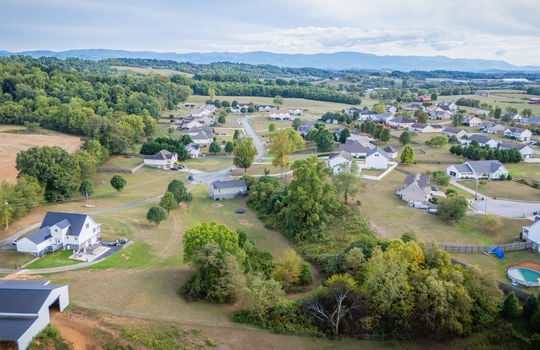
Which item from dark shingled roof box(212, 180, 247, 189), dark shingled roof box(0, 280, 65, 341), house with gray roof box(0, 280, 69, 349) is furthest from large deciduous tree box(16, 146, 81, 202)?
dark shingled roof box(0, 280, 65, 341)

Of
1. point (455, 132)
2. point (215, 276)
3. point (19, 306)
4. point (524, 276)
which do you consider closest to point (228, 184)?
point (215, 276)

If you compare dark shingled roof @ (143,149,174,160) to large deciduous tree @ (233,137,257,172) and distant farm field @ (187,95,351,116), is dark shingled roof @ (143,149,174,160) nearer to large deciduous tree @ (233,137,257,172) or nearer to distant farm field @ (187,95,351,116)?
large deciduous tree @ (233,137,257,172)

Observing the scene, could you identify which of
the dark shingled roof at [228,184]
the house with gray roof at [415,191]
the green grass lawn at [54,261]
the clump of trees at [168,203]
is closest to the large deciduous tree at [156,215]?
the clump of trees at [168,203]

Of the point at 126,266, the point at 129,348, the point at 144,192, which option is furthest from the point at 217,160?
the point at 129,348

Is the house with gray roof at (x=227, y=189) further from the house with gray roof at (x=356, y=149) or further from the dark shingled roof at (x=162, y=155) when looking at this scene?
the house with gray roof at (x=356, y=149)

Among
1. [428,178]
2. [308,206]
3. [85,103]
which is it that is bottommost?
[428,178]

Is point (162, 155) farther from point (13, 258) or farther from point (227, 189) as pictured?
point (13, 258)
